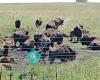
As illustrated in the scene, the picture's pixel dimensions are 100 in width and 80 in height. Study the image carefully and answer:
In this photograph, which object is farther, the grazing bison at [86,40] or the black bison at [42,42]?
the grazing bison at [86,40]

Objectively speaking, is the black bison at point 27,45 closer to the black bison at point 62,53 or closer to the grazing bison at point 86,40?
the black bison at point 62,53

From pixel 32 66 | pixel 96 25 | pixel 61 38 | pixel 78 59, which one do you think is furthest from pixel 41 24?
pixel 32 66

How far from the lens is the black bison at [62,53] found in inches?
687

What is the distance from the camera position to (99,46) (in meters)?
20.1

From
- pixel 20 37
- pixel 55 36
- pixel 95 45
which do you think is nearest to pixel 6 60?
pixel 20 37

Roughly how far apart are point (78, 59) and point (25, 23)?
46.5 ft

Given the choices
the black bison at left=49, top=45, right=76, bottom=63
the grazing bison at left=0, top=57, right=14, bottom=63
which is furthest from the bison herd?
the grazing bison at left=0, top=57, right=14, bottom=63

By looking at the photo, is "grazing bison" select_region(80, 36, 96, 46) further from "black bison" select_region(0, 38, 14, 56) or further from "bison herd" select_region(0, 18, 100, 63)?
"black bison" select_region(0, 38, 14, 56)

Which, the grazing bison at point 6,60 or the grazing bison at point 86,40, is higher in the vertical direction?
the grazing bison at point 6,60

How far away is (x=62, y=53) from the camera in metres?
17.9

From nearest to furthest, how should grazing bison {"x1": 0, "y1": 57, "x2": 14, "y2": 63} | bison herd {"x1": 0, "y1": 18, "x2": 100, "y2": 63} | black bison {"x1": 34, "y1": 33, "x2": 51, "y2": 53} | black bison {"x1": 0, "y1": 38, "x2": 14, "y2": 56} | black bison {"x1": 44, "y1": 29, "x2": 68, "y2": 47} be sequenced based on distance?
grazing bison {"x1": 0, "y1": 57, "x2": 14, "y2": 63} → bison herd {"x1": 0, "y1": 18, "x2": 100, "y2": 63} → black bison {"x1": 34, "y1": 33, "x2": 51, "y2": 53} → black bison {"x1": 0, "y1": 38, "x2": 14, "y2": 56} → black bison {"x1": 44, "y1": 29, "x2": 68, "y2": 47}

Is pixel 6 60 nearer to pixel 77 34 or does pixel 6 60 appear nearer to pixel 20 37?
pixel 20 37

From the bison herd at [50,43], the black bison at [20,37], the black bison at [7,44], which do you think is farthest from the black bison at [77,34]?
the black bison at [7,44]

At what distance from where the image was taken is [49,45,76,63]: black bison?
1746cm
